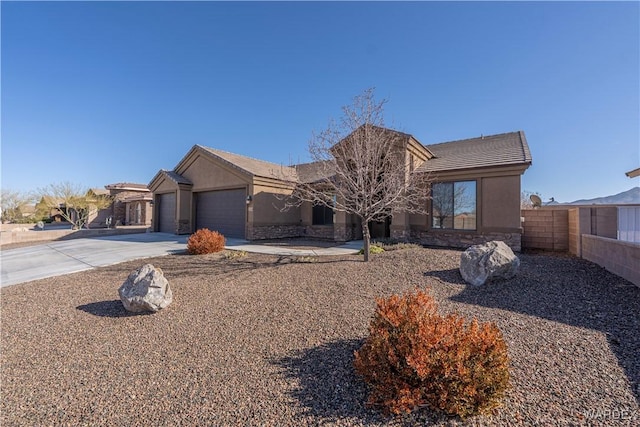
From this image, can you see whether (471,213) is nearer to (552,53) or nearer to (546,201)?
(552,53)

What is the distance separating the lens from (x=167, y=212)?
19609 mm

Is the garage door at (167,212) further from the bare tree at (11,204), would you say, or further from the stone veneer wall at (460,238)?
the bare tree at (11,204)

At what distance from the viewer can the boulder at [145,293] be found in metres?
5.14

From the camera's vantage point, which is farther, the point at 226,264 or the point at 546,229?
the point at 546,229

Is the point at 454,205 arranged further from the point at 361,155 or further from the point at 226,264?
the point at 226,264

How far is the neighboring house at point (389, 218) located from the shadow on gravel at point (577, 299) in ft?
14.4

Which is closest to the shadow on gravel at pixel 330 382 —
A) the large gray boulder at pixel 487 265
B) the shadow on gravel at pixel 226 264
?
the large gray boulder at pixel 487 265

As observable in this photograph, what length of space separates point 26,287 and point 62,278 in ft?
2.39

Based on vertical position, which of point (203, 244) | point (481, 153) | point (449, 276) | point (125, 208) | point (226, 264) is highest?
point (481, 153)

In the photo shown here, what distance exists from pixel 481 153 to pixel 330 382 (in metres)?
12.7

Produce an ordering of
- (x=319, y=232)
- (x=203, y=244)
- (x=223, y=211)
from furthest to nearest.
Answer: (x=223, y=211), (x=319, y=232), (x=203, y=244)

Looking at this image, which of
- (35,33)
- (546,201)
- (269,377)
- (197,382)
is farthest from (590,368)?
(546,201)

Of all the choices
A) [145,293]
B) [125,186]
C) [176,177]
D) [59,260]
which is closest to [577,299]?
[145,293]

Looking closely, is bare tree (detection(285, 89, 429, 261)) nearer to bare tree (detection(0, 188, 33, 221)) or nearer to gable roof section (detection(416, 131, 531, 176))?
gable roof section (detection(416, 131, 531, 176))
